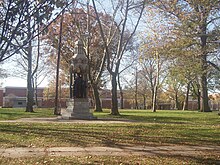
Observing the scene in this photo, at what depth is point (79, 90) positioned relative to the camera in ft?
70.9

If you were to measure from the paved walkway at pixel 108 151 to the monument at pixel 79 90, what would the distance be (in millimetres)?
11781

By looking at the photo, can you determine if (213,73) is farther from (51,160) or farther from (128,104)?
(128,104)

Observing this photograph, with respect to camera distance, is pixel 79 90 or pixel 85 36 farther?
pixel 85 36

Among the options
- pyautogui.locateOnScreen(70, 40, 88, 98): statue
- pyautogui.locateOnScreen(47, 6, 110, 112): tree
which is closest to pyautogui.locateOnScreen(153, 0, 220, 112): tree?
pyautogui.locateOnScreen(70, 40, 88, 98): statue

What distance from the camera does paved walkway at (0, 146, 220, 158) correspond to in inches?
308

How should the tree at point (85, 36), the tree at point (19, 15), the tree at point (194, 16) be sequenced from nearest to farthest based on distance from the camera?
the tree at point (19, 15) < the tree at point (194, 16) < the tree at point (85, 36)

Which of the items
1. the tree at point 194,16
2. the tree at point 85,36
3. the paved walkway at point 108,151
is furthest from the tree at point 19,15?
the tree at point 85,36

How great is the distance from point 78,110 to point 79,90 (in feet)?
5.04

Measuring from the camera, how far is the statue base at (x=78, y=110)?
803 inches

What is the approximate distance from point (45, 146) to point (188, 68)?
16.0 m

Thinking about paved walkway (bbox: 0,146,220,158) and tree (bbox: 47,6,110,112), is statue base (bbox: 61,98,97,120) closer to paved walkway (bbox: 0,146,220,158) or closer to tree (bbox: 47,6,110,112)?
tree (bbox: 47,6,110,112)

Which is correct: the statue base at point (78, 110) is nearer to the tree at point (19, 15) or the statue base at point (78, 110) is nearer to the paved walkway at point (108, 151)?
the paved walkway at point (108, 151)

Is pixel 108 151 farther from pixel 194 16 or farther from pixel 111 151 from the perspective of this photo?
pixel 194 16

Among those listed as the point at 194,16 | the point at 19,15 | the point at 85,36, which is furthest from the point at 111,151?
the point at 85,36
